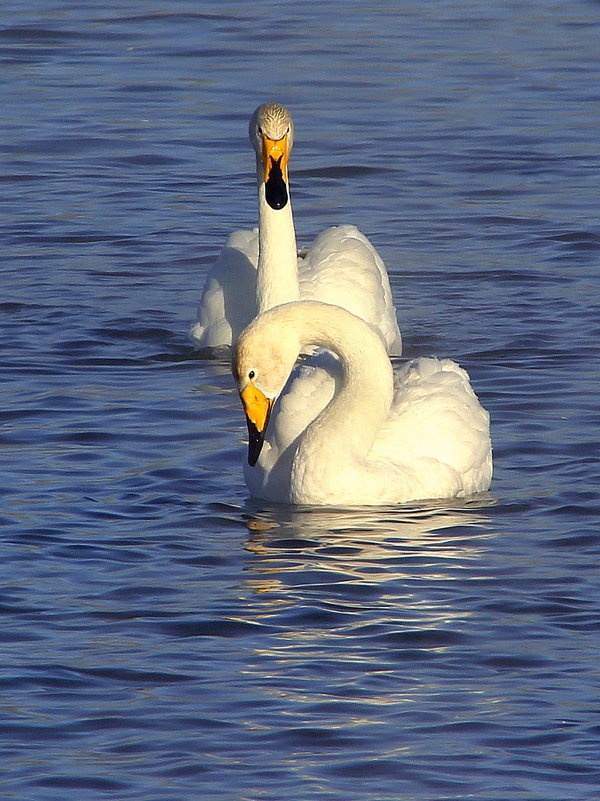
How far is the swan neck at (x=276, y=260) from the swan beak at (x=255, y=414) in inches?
102

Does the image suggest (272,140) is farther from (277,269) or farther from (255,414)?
(255,414)

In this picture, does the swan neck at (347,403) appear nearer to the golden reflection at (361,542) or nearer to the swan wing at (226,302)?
the golden reflection at (361,542)

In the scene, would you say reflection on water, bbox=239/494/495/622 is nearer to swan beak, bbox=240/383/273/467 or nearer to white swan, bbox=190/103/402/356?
swan beak, bbox=240/383/273/467

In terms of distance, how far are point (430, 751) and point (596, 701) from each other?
0.72 m

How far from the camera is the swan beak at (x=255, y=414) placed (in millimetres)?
9398

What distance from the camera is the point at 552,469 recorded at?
1027 cm

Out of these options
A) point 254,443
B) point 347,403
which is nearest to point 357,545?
point 254,443

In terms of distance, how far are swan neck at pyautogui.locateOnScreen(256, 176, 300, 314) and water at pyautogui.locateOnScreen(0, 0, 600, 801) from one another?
0.56 metres

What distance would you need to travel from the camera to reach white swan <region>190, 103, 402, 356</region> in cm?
1211

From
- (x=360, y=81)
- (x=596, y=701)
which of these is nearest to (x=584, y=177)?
(x=360, y=81)

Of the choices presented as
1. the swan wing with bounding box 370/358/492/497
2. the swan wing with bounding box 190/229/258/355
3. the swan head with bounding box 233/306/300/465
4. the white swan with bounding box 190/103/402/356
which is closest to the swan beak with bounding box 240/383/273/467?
the swan head with bounding box 233/306/300/465

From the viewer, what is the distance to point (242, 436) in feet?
36.1

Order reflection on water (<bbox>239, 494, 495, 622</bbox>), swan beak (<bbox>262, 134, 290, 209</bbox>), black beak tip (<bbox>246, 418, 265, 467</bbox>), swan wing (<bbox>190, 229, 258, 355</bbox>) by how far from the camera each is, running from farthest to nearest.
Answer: swan wing (<bbox>190, 229, 258, 355</bbox>) < swan beak (<bbox>262, 134, 290, 209</bbox>) < black beak tip (<bbox>246, 418, 265, 467</bbox>) < reflection on water (<bbox>239, 494, 495, 622</bbox>)

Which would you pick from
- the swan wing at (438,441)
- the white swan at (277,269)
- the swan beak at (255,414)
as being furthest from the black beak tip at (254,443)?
the white swan at (277,269)
